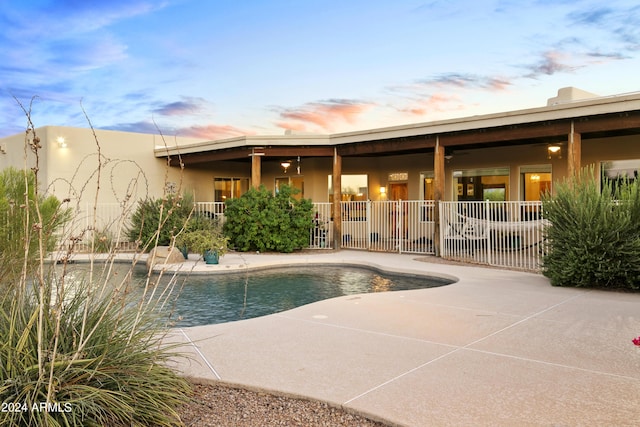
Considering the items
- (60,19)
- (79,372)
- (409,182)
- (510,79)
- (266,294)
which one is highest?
(60,19)

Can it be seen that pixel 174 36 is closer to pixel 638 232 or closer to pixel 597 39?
pixel 597 39

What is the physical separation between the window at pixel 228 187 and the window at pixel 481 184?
8.56 m

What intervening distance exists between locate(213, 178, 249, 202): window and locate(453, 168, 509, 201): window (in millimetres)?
8562

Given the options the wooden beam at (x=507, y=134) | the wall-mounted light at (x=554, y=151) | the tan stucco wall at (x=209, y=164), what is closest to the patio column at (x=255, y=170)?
the tan stucco wall at (x=209, y=164)

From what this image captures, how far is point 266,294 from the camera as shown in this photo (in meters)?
8.03

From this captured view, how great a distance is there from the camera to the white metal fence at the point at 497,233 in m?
10.3

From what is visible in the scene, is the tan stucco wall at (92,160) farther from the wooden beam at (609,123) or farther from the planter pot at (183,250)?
the wooden beam at (609,123)

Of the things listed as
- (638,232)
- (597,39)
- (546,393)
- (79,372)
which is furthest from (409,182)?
(79,372)

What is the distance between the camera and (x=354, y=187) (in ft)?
58.9

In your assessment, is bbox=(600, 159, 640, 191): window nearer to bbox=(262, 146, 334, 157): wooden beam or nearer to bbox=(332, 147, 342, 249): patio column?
bbox=(332, 147, 342, 249): patio column

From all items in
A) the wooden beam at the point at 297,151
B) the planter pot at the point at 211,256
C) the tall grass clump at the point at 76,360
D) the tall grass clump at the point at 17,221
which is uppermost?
the wooden beam at the point at 297,151

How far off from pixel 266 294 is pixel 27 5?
8608 millimetres

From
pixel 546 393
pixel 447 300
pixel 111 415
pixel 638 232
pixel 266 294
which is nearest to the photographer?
pixel 111 415

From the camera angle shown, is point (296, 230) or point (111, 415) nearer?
point (111, 415)
